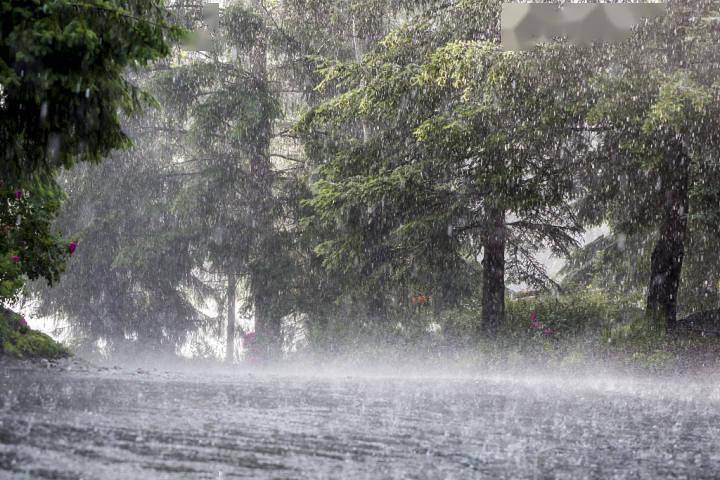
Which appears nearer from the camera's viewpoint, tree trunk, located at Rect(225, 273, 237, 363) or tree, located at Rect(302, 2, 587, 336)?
tree, located at Rect(302, 2, 587, 336)

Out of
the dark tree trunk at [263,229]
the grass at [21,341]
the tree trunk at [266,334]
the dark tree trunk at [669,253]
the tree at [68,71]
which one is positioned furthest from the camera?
the tree trunk at [266,334]

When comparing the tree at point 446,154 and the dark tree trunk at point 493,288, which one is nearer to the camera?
the tree at point 446,154

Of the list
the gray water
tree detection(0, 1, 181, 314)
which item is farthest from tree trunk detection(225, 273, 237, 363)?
tree detection(0, 1, 181, 314)

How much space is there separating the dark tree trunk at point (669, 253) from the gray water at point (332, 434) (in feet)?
22.5

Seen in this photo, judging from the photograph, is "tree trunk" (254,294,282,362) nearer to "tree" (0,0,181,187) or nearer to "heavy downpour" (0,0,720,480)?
"heavy downpour" (0,0,720,480)

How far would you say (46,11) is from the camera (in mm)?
5543

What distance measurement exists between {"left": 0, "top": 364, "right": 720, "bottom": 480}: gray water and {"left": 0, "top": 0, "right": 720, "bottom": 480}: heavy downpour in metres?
0.04

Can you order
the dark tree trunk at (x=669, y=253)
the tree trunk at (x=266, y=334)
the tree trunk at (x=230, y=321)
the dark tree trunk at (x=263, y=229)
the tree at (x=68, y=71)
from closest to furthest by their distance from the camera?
1. the tree at (x=68, y=71)
2. the dark tree trunk at (x=669, y=253)
3. the dark tree trunk at (x=263, y=229)
4. the tree trunk at (x=266, y=334)
5. the tree trunk at (x=230, y=321)

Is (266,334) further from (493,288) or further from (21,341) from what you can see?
(21,341)

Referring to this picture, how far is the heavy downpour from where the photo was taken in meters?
5.20

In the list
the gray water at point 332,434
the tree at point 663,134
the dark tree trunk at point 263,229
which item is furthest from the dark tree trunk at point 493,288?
the gray water at point 332,434

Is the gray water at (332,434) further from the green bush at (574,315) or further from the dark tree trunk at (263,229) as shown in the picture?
the dark tree trunk at (263,229)

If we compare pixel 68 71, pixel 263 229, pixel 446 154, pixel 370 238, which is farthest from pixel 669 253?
pixel 68 71

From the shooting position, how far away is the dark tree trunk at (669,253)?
15180mm
